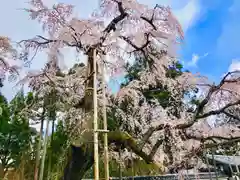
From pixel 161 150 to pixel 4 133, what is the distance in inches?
212

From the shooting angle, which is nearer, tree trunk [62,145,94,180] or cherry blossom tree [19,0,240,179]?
tree trunk [62,145,94,180]

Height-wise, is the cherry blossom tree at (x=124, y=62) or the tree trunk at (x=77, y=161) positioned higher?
the cherry blossom tree at (x=124, y=62)

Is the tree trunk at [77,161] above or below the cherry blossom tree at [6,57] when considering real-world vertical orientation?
below

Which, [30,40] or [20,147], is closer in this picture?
[30,40]

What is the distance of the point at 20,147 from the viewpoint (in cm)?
784

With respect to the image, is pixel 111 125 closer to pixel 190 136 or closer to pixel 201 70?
pixel 190 136

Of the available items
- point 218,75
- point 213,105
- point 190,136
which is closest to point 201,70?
point 218,75

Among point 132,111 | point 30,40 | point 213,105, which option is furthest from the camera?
point 132,111

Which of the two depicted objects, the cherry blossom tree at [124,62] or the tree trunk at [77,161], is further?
the cherry blossom tree at [124,62]

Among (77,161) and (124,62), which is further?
(124,62)

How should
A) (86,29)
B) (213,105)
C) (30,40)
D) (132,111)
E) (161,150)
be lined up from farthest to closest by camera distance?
(132,111)
(161,150)
(213,105)
(30,40)
(86,29)

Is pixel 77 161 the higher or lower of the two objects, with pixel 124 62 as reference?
lower

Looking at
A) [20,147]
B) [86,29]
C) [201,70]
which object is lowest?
[20,147]

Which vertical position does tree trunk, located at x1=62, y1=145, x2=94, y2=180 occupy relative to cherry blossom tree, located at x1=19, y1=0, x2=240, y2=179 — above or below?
below
